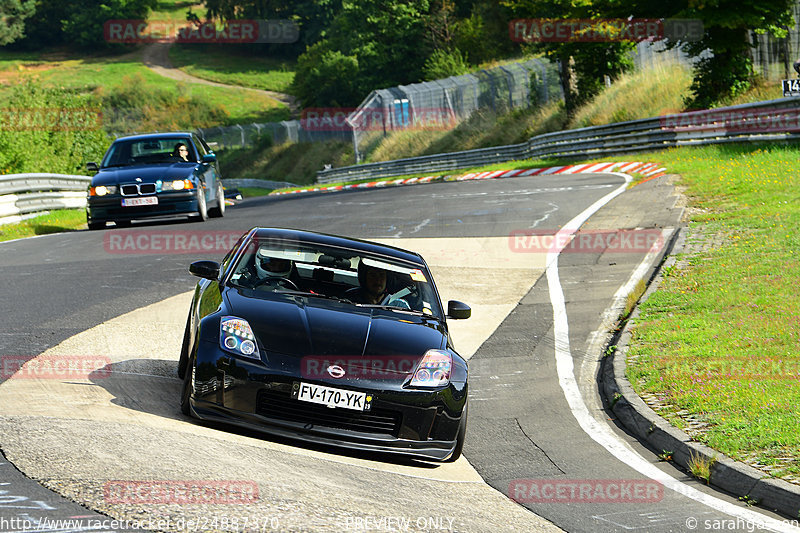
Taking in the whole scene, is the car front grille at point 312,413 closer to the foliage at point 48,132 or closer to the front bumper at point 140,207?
the front bumper at point 140,207

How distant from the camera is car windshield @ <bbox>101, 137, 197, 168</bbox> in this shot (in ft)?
61.6

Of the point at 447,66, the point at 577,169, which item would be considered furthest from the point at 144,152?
the point at 447,66

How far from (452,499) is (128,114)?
9181cm

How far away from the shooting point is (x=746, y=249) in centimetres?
1364

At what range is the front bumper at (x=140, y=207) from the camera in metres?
18.0

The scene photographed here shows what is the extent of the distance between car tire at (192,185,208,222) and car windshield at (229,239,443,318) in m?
10.9

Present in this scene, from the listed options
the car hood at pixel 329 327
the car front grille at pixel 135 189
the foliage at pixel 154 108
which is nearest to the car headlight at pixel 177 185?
the car front grille at pixel 135 189

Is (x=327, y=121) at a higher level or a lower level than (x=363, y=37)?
lower

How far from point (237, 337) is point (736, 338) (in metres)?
5.28

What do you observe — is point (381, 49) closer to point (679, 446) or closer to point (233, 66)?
point (233, 66)

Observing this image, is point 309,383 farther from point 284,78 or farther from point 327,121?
point 284,78

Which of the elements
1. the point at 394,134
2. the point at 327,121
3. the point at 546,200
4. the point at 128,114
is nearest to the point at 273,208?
the point at 546,200

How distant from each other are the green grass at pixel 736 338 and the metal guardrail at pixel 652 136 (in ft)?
25.1

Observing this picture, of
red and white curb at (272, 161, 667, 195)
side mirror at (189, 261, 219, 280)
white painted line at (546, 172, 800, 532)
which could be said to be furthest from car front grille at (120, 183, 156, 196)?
red and white curb at (272, 161, 667, 195)
